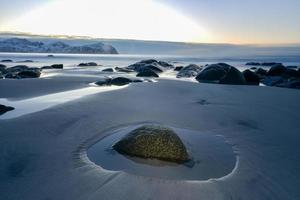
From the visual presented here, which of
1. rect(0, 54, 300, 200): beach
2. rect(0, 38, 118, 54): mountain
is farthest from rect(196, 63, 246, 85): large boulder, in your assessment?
rect(0, 38, 118, 54): mountain

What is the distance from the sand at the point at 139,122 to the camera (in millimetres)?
3070

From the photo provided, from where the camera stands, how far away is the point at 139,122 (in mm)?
5555

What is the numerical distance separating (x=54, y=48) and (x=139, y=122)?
11143cm

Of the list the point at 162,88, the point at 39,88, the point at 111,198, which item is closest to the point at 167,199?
the point at 111,198

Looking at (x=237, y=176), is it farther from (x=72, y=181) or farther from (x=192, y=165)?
(x=72, y=181)

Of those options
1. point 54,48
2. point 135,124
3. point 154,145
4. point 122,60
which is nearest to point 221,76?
point 135,124

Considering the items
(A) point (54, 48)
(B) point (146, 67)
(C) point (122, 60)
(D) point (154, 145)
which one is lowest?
(A) point (54, 48)

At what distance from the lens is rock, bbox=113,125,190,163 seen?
3.84 metres

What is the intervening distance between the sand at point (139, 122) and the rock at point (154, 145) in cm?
51

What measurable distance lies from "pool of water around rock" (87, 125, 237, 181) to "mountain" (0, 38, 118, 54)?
100463 mm

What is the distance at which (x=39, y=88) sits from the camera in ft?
34.6

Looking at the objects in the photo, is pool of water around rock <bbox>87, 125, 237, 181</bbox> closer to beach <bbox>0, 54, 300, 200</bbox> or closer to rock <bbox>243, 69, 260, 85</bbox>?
beach <bbox>0, 54, 300, 200</bbox>

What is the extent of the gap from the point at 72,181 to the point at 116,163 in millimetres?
Result: 657

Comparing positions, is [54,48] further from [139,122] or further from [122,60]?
[139,122]
